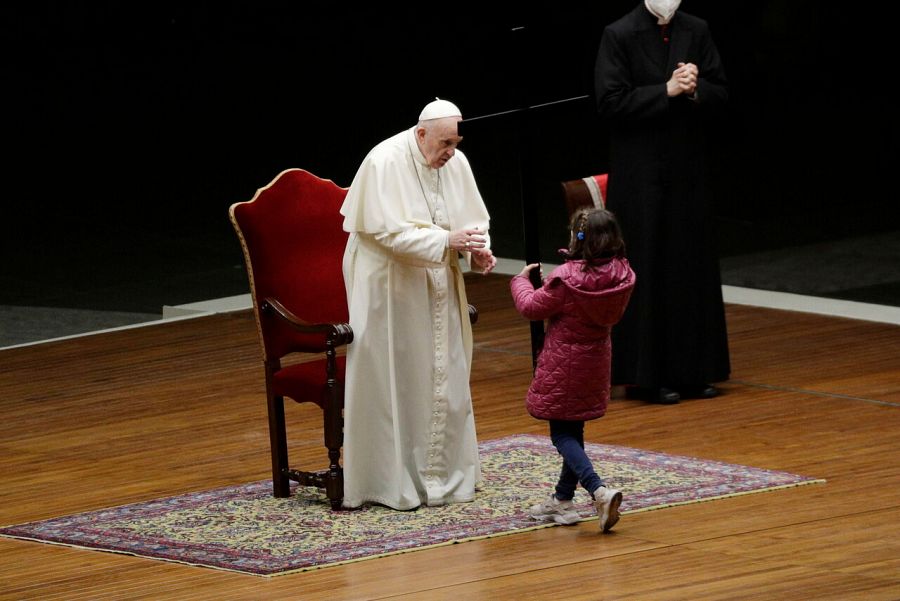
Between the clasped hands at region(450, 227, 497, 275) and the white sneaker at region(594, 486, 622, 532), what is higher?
the clasped hands at region(450, 227, 497, 275)

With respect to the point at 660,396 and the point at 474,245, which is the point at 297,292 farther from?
the point at 660,396

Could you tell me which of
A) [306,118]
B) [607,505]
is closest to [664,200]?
[607,505]

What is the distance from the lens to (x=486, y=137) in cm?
1257

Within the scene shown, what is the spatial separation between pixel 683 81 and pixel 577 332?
2.25 meters

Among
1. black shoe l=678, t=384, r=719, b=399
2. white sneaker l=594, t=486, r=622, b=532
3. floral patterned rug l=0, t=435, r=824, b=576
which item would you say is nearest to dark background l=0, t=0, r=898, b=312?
black shoe l=678, t=384, r=719, b=399

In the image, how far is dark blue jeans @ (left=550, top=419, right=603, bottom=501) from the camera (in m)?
5.73

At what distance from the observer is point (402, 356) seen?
634 centimetres

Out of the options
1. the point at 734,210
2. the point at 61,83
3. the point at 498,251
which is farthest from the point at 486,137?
the point at 61,83

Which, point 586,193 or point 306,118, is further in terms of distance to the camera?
point 306,118

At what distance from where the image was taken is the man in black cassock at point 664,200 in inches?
310

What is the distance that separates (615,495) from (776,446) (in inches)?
56.5

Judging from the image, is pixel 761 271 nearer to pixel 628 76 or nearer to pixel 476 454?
pixel 628 76

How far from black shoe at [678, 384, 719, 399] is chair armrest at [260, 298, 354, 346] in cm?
210

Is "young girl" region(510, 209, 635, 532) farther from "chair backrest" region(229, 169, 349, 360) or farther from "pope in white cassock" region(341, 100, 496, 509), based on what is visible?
"chair backrest" region(229, 169, 349, 360)
